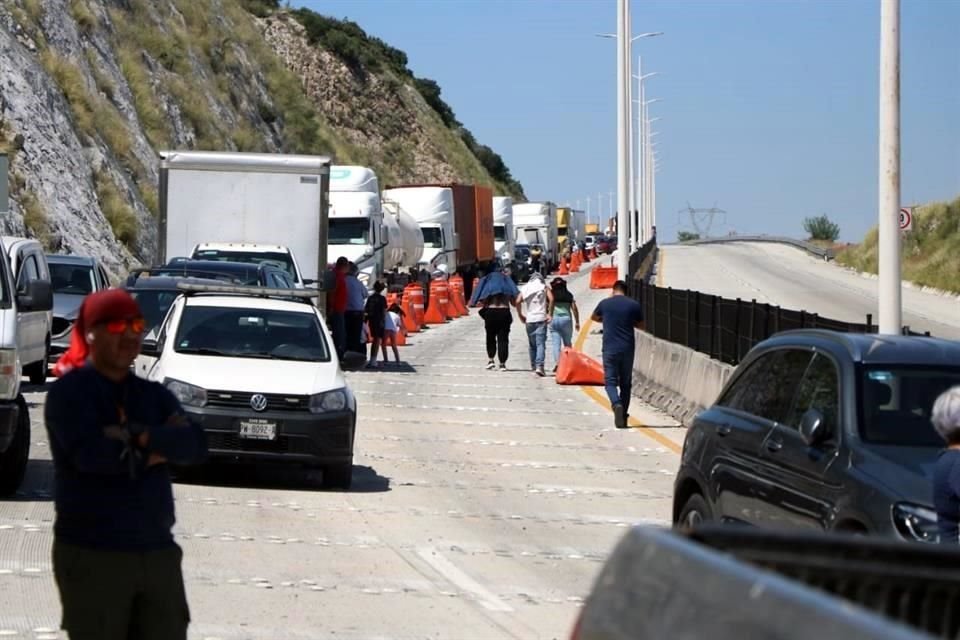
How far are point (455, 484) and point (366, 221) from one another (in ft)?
82.4

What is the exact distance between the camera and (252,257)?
2878cm

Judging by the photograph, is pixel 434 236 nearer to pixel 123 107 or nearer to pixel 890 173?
pixel 123 107

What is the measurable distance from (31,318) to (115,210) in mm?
21656

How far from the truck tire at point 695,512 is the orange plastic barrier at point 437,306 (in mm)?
34691

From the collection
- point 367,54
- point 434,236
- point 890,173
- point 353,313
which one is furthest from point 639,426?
point 367,54

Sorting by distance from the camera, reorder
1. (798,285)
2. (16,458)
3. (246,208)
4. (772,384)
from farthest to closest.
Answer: (798,285) → (246,208) → (16,458) → (772,384)

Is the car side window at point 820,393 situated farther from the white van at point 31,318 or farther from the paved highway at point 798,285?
the paved highway at point 798,285

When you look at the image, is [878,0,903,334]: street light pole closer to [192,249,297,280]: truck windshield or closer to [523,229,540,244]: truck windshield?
[192,249,297,280]: truck windshield

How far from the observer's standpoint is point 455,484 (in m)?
16.1

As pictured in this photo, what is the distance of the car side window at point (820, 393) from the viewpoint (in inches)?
364

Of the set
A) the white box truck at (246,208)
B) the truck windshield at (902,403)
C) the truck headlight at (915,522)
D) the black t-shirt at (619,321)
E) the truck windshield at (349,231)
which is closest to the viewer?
the truck headlight at (915,522)

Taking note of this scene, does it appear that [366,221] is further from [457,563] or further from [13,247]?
[457,563]

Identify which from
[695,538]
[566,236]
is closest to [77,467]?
[695,538]

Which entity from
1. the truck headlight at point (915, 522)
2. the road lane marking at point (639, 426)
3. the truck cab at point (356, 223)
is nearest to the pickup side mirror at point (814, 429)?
the truck headlight at point (915, 522)
